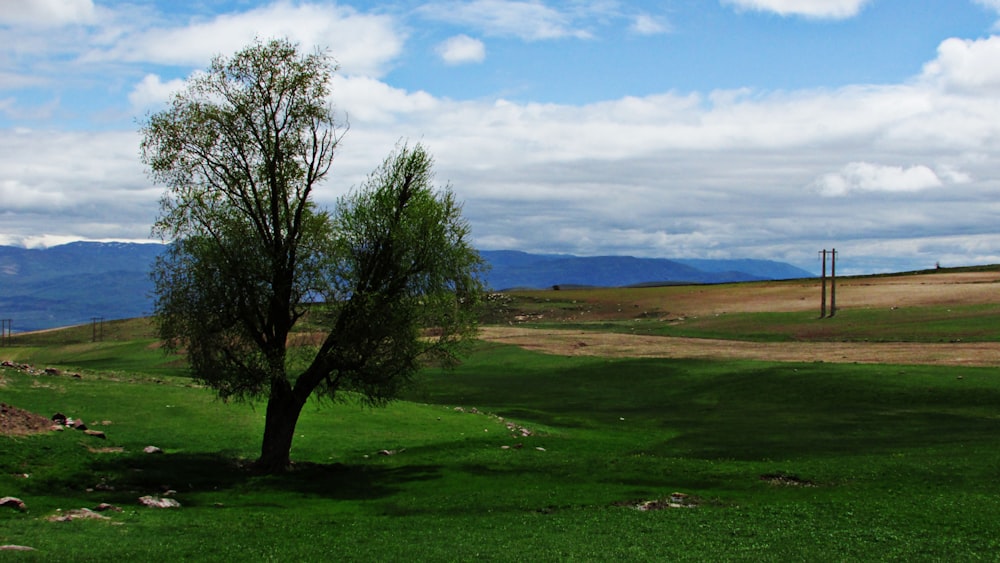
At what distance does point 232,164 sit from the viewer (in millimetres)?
37031

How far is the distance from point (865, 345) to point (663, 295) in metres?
92.2

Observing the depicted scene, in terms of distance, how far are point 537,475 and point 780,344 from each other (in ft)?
229

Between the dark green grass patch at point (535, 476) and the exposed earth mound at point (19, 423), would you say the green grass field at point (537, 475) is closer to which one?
the dark green grass patch at point (535, 476)

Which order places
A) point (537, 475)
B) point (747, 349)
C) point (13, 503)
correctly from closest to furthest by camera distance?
point (13, 503)
point (537, 475)
point (747, 349)

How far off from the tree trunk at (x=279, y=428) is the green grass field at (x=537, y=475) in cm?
96

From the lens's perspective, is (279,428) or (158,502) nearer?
(158,502)

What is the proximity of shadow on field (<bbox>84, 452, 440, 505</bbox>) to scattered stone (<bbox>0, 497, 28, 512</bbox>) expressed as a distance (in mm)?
3826

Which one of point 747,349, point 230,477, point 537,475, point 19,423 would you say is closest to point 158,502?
point 230,477

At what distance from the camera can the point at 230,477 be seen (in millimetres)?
35094

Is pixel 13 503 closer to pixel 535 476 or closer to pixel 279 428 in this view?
pixel 279 428

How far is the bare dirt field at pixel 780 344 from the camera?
78.9m

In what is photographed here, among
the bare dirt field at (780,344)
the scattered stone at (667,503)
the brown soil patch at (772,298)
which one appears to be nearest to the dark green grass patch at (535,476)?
the scattered stone at (667,503)

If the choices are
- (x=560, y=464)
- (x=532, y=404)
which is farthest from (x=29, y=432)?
(x=532, y=404)

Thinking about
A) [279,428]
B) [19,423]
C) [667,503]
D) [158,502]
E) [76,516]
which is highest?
[19,423]
